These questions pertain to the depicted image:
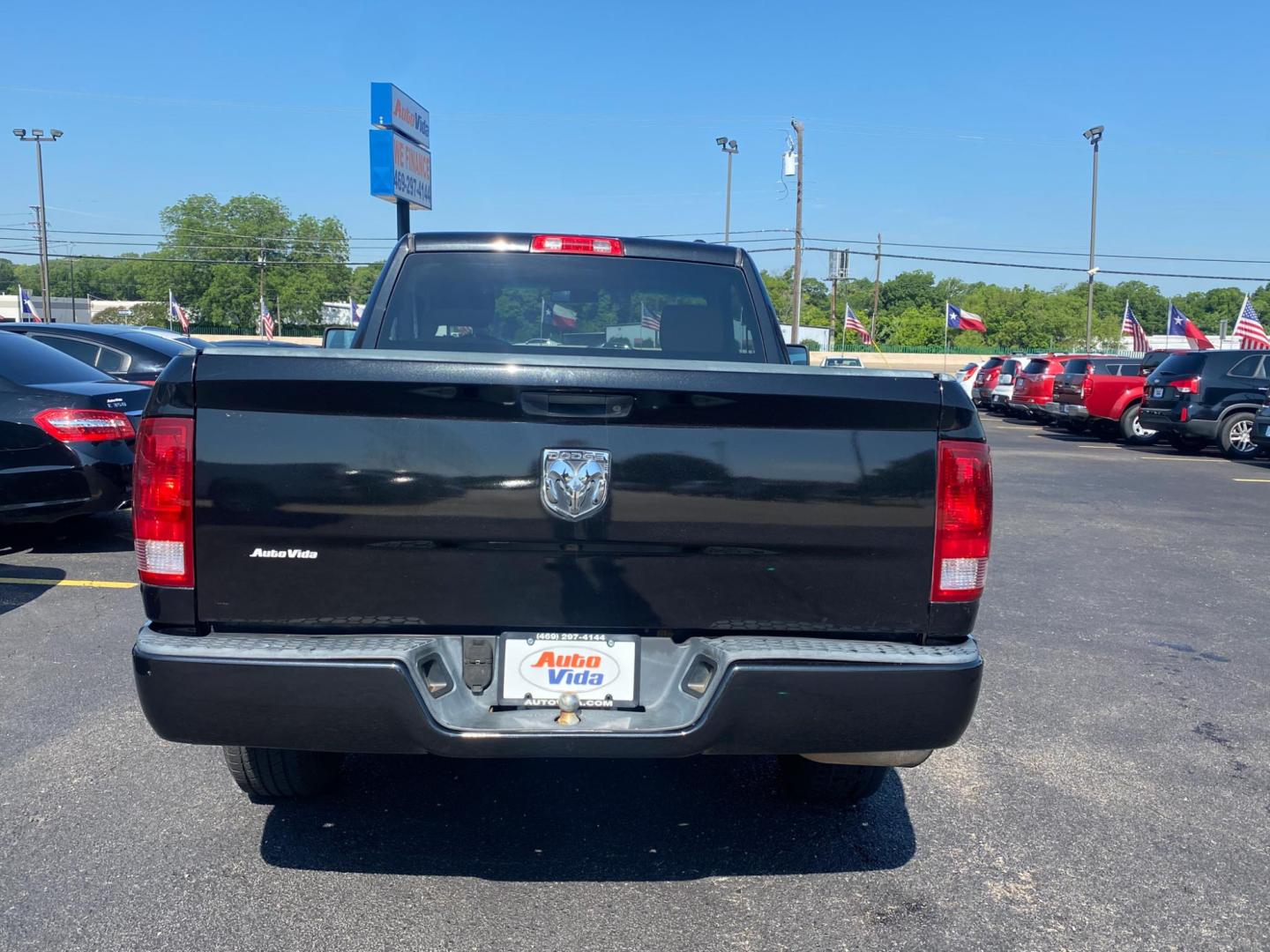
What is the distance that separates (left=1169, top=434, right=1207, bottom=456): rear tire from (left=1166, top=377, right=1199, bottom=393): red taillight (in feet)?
2.69

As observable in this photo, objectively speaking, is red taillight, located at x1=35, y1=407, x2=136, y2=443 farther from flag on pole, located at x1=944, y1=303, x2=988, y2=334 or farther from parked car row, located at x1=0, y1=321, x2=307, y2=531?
flag on pole, located at x1=944, y1=303, x2=988, y2=334

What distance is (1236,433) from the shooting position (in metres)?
17.2

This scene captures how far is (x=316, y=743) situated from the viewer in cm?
262

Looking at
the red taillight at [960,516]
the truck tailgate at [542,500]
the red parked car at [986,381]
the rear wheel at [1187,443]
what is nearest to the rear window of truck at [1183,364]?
the rear wheel at [1187,443]

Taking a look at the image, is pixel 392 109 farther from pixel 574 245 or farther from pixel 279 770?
pixel 279 770

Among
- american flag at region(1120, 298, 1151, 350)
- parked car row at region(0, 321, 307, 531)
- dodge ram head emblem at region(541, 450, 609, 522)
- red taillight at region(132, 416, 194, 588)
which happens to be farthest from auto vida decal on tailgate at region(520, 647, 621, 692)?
american flag at region(1120, 298, 1151, 350)

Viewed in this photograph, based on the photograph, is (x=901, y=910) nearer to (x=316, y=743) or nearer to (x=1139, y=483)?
(x=316, y=743)

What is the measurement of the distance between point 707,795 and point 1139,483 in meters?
11.9

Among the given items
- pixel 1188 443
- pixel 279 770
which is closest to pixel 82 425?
pixel 279 770

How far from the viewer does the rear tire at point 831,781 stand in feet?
11.0

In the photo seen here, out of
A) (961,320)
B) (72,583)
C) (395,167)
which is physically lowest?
(72,583)

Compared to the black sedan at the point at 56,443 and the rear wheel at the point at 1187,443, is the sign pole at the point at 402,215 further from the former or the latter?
the rear wheel at the point at 1187,443

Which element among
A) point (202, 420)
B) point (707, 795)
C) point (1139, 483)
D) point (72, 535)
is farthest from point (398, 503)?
point (1139, 483)

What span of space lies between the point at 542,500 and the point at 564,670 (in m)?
0.44
